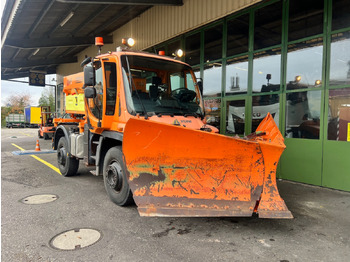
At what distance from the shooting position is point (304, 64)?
6.07 metres

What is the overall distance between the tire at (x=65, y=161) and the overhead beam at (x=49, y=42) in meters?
9.14

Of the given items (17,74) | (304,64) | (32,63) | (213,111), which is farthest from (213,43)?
(17,74)

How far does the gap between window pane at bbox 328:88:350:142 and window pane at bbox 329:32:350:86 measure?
0.23 m

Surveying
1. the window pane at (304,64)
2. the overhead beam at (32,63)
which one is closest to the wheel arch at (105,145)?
the window pane at (304,64)

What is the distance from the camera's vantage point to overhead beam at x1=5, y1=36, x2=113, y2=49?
12.8 m

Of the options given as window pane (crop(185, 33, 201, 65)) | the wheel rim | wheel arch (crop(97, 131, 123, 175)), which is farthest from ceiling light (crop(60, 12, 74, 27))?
the wheel rim

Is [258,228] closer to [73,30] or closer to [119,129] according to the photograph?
[119,129]

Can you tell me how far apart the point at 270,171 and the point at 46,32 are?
46.9 ft

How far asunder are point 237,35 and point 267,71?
1728mm

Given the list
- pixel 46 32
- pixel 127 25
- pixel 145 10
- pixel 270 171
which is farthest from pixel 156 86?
pixel 46 32

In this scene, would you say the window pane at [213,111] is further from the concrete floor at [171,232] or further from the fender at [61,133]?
the fender at [61,133]

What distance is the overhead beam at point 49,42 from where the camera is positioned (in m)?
12.8

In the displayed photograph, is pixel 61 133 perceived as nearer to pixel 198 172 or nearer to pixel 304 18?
pixel 198 172

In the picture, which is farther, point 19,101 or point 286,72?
point 19,101
